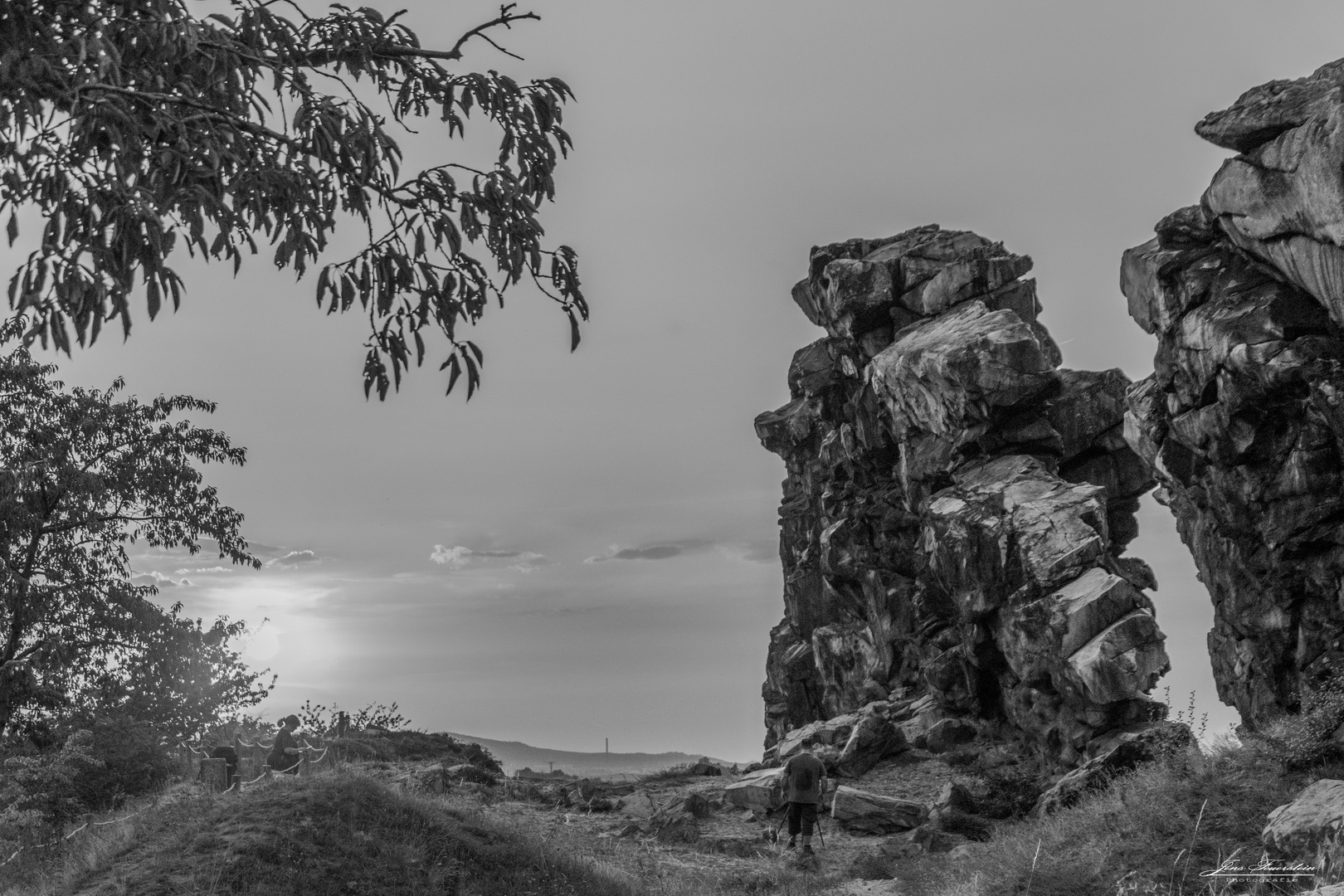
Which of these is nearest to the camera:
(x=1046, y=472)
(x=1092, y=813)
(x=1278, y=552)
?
(x=1092, y=813)

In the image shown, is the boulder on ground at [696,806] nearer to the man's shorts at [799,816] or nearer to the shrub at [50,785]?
the man's shorts at [799,816]

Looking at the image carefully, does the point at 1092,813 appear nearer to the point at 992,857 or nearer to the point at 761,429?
the point at 992,857

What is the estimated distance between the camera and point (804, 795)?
18.6 m

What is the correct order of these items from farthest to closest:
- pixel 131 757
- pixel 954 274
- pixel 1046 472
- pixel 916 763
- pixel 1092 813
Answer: pixel 954 274 < pixel 1046 472 < pixel 916 763 < pixel 131 757 < pixel 1092 813

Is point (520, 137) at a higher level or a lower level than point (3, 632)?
higher

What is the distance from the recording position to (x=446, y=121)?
25.3 ft

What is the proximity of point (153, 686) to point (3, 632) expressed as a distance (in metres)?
4.00

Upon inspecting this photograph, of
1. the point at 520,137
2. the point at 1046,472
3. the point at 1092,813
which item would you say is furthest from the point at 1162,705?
the point at 520,137

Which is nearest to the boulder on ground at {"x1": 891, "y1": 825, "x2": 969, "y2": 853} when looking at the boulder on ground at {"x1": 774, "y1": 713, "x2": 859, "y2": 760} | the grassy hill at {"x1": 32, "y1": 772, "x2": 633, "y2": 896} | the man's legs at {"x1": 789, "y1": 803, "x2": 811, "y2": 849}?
the man's legs at {"x1": 789, "y1": 803, "x2": 811, "y2": 849}

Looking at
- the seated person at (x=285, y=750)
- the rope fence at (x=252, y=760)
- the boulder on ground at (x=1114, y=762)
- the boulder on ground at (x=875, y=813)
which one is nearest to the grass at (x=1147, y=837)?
the boulder on ground at (x=1114, y=762)

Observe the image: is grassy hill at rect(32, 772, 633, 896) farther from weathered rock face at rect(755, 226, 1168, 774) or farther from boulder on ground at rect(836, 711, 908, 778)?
weathered rock face at rect(755, 226, 1168, 774)

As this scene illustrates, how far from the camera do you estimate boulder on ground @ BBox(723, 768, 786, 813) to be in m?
23.8

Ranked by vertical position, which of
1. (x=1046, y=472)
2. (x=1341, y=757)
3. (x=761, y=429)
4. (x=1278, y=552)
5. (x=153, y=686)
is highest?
(x=761, y=429)

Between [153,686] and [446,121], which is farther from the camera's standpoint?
[153,686]
